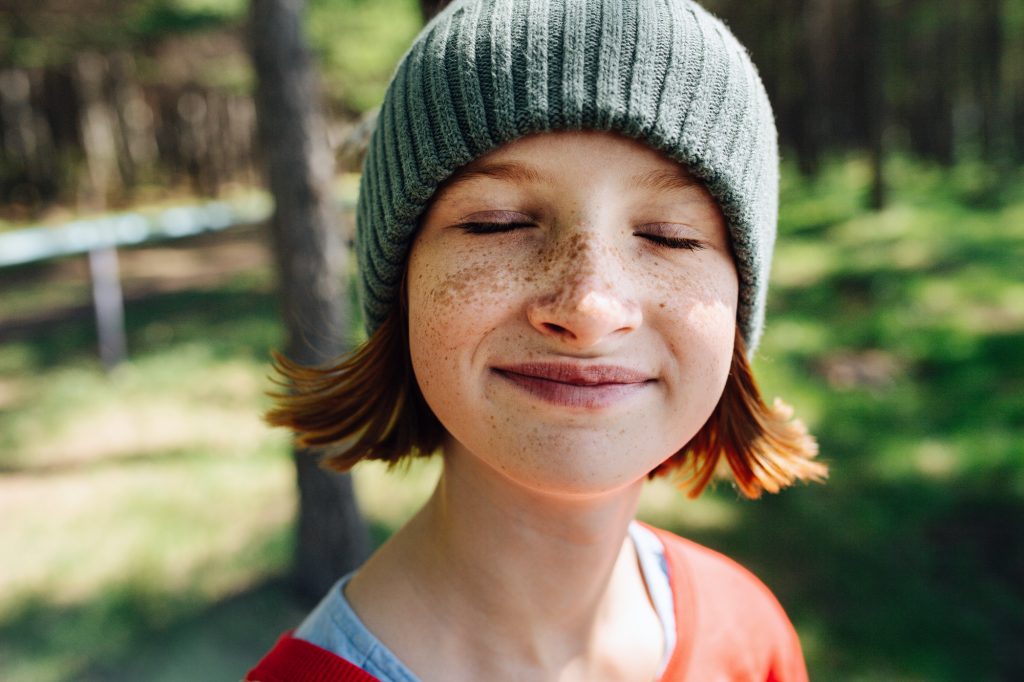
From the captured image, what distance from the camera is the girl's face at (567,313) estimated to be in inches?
47.5

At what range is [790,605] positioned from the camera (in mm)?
4344

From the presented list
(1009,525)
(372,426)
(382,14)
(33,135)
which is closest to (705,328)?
(372,426)

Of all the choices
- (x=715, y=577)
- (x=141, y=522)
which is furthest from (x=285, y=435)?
(x=715, y=577)

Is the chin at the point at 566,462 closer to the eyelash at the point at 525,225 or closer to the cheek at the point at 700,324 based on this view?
the cheek at the point at 700,324

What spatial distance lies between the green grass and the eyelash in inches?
41.2

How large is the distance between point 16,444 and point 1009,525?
7.12 metres

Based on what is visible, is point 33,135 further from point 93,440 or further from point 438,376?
point 438,376

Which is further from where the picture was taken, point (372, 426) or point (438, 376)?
point (372, 426)

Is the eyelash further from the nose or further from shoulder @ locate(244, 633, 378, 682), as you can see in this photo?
shoulder @ locate(244, 633, 378, 682)

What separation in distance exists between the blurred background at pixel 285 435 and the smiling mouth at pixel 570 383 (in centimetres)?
91

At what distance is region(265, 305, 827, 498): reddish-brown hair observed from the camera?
5.24 ft

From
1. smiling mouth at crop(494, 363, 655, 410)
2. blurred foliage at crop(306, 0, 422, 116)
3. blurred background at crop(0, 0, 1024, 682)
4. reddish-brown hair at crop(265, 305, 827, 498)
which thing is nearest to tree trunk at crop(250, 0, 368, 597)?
blurred background at crop(0, 0, 1024, 682)

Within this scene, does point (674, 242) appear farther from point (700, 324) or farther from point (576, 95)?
point (576, 95)

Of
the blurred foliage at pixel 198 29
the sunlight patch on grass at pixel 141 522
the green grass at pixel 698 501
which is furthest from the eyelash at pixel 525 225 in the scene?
the blurred foliage at pixel 198 29
